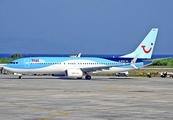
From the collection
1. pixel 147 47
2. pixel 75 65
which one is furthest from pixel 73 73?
pixel 147 47

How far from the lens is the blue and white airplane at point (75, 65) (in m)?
61.9

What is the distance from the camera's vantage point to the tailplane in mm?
71188

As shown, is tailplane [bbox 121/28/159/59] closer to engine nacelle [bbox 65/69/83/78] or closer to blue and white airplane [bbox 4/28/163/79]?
blue and white airplane [bbox 4/28/163/79]

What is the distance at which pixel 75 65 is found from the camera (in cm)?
6456

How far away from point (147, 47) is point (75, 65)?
18620 mm

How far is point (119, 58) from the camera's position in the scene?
6819 cm

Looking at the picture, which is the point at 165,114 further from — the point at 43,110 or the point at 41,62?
the point at 41,62

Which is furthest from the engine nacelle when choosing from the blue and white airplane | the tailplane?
the tailplane

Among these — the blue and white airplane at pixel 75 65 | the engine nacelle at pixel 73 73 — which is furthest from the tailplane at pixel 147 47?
the engine nacelle at pixel 73 73

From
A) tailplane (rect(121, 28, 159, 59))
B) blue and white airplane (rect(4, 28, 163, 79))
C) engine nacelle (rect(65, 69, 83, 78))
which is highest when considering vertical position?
tailplane (rect(121, 28, 159, 59))

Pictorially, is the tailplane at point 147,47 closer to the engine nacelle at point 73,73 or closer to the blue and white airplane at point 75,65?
the blue and white airplane at point 75,65

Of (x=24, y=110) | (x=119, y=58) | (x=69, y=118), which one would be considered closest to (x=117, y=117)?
(x=69, y=118)

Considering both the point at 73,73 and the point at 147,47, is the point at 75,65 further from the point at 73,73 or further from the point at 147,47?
the point at 147,47

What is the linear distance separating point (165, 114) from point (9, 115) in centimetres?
937
